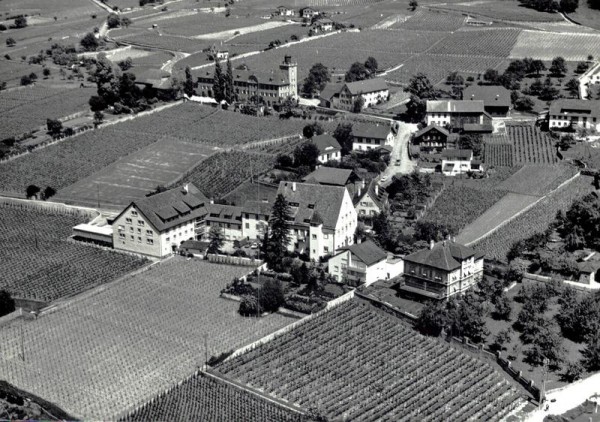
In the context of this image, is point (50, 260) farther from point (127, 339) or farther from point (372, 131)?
point (372, 131)

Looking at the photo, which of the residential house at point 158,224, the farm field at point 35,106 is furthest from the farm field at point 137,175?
the farm field at point 35,106

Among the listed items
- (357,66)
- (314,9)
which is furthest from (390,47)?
(314,9)

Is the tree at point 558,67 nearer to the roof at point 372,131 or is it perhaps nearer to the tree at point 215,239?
the roof at point 372,131

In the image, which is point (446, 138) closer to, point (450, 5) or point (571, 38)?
point (571, 38)

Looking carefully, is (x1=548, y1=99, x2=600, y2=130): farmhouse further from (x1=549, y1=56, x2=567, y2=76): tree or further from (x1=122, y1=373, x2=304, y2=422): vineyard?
(x1=122, y1=373, x2=304, y2=422): vineyard

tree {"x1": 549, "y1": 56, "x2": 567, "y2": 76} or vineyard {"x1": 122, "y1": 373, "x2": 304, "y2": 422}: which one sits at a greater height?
tree {"x1": 549, "y1": 56, "x2": 567, "y2": 76}

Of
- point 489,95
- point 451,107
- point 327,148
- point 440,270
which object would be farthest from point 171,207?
point 489,95

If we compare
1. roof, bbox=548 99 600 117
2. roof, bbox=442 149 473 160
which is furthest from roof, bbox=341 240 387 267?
roof, bbox=548 99 600 117
